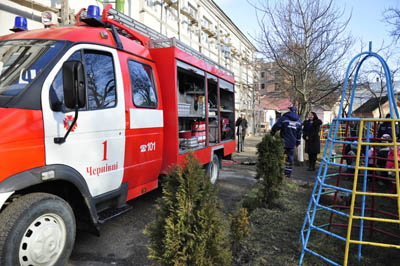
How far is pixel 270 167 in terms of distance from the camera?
14.8 feet

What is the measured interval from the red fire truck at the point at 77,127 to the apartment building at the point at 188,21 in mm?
2957

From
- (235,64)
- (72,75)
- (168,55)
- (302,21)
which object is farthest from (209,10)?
(72,75)

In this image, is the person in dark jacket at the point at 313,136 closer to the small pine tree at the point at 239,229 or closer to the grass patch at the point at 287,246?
the grass patch at the point at 287,246

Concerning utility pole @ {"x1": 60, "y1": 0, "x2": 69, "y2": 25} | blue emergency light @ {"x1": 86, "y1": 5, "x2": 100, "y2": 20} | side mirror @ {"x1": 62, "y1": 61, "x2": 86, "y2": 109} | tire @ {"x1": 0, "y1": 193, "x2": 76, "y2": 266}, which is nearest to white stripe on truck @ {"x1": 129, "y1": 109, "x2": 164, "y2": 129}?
side mirror @ {"x1": 62, "y1": 61, "x2": 86, "y2": 109}

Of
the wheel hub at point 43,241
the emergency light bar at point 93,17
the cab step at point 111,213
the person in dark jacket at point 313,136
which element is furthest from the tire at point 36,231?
the person in dark jacket at point 313,136

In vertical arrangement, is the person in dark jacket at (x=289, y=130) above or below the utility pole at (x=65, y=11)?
below

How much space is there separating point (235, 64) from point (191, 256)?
22.9 m

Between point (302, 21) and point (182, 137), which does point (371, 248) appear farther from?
point (302, 21)

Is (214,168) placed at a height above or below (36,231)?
below

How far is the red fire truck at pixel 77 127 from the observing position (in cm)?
224

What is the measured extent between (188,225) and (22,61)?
234cm

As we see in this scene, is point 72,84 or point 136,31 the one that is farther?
point 136,31

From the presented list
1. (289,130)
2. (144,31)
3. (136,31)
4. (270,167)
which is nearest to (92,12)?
(136,31)

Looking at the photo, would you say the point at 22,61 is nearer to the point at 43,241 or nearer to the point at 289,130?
the point at 43,241
